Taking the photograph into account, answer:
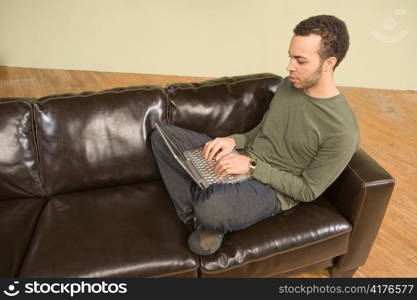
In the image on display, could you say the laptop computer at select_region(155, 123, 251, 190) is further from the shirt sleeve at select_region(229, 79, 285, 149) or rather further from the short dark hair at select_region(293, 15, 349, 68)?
the short dark hair at select_region(293, 15, 349, 68)

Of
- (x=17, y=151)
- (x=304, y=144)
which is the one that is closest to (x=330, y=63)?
(x=304, y=144)

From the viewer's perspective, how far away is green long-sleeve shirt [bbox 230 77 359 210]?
4.55 ft

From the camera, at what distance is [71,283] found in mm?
1228

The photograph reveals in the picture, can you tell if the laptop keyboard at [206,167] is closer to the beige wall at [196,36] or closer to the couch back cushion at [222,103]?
the couch back cushion at [222,103]

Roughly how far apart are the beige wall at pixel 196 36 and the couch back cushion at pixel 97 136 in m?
2.62

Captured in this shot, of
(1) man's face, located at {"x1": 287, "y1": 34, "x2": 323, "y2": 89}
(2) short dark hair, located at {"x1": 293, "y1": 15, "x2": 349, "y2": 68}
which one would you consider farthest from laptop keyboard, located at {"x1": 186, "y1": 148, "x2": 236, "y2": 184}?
(2) short dark hair, located at {"x1": 293, "y1": 15, "x2": 349, "y2": 68}

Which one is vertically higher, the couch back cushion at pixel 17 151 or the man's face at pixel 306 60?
the man's face at pixel 306 60

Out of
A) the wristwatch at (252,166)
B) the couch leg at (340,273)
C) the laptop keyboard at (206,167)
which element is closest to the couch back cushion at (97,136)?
the laptop keyboard at (206,167)

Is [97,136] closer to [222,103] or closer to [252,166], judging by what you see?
[222,103]

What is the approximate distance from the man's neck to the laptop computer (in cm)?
45

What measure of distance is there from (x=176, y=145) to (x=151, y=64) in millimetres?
2953

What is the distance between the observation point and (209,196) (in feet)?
4.31

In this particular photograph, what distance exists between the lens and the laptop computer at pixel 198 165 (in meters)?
1.42

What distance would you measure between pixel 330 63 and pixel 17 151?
1392mm
